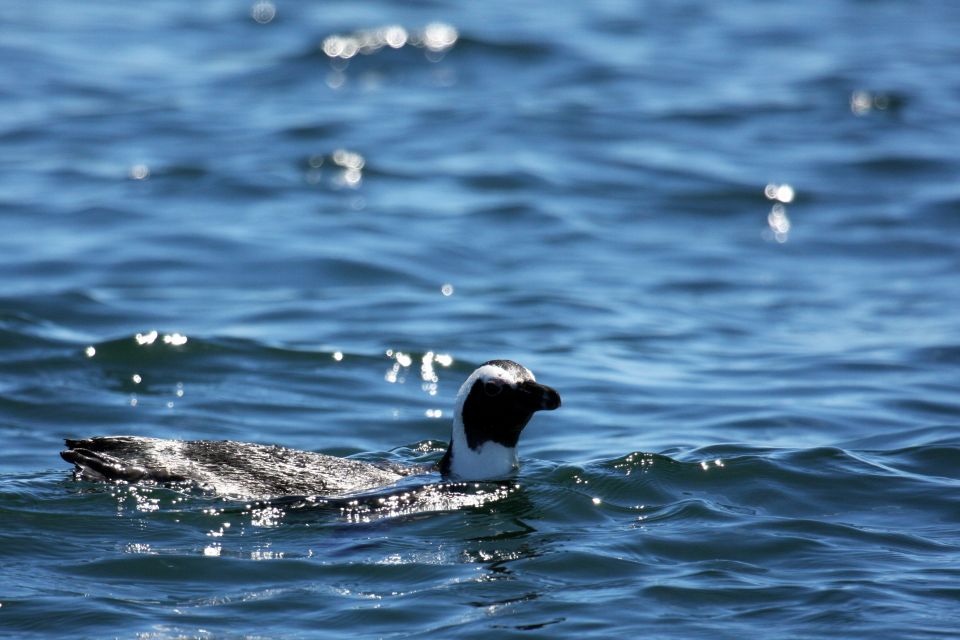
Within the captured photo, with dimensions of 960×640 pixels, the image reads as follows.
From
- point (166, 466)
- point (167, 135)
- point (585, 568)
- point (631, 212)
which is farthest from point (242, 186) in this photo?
point (585, 568)

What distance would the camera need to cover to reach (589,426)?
14.1 m

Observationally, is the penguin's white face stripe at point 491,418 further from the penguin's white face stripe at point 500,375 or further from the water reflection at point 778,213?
the water reflection at point 778,213

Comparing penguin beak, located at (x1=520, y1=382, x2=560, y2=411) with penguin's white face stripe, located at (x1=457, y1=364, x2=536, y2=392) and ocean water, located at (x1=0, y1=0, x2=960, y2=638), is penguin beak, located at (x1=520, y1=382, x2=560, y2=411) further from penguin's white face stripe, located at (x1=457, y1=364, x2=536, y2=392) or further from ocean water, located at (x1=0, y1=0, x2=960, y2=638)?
ocean water, located at (x1=0, y1=0, x2=960, y2=638)

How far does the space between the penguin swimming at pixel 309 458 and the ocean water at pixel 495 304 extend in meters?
0.19

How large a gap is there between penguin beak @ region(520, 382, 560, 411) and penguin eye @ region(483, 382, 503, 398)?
0.60ft

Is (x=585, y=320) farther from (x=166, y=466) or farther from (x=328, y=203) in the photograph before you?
(x=166, y=466)

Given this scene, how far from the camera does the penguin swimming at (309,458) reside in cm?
1085

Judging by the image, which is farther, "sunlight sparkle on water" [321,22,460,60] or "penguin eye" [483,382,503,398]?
"sunlight sparkle on water" [321,22,460,60]

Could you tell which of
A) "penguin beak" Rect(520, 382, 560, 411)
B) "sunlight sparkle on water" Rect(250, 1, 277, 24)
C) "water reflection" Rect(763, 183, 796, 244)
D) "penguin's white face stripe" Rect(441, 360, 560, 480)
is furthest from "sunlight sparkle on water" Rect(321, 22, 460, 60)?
"penguin beak" Rect(520, 382, 560, 411)

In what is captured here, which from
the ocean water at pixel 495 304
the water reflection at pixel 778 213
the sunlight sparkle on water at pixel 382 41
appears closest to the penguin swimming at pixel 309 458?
the ocean water at pixel 495 304

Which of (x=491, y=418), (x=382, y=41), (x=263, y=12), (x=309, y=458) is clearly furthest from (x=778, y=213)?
(x=263, y=12)

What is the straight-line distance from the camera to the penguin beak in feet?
35.4

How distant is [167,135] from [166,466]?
15.2m

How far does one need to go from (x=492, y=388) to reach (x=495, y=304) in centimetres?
703
